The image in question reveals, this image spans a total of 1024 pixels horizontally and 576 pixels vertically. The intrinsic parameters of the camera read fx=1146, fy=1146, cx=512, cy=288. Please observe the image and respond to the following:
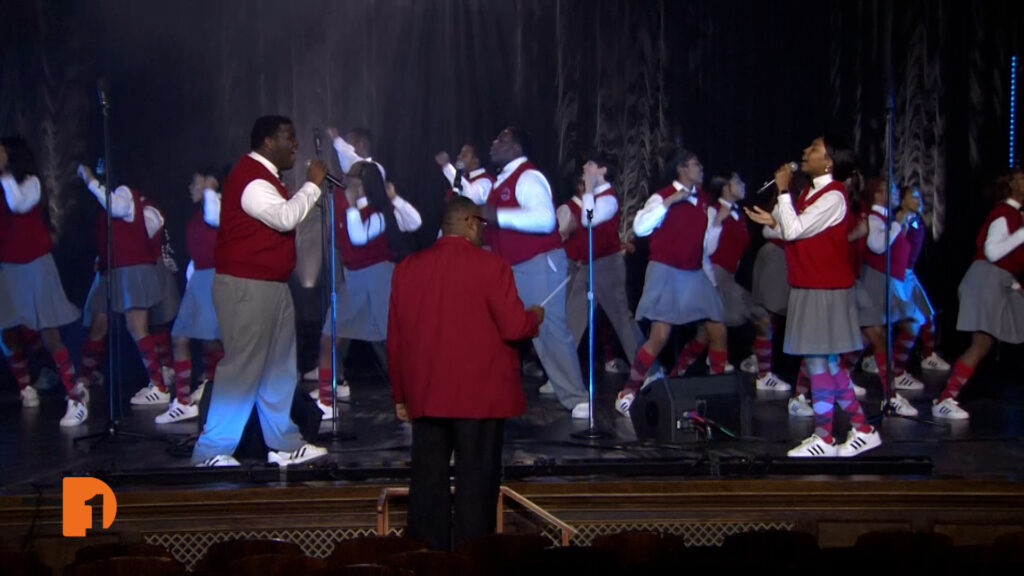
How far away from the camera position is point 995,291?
21.0ft

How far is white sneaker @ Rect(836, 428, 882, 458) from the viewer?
5.42 m

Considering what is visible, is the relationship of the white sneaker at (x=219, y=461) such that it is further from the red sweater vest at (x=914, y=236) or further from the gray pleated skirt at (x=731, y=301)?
the red sweater vest at (x=914, y=236)

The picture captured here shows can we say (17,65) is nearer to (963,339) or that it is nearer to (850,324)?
(850,324)

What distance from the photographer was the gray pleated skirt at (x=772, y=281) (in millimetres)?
7652

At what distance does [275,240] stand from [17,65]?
4.39 meters

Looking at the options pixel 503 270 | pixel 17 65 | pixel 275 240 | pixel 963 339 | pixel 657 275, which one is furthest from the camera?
pixel 963 339

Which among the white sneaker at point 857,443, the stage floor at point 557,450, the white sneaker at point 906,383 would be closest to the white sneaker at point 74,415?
the stage floor at point 557,450

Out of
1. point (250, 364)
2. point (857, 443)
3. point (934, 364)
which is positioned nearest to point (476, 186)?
point (250, 364)

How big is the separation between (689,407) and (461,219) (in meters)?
2.05

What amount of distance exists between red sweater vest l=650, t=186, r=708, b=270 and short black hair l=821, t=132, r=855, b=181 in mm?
1537

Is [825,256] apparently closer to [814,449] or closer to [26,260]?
[814,449]

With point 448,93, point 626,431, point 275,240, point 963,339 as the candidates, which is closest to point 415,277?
point 275,240

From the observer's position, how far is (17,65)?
852 cm

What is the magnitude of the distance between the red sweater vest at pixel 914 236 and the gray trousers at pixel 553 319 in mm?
2766
